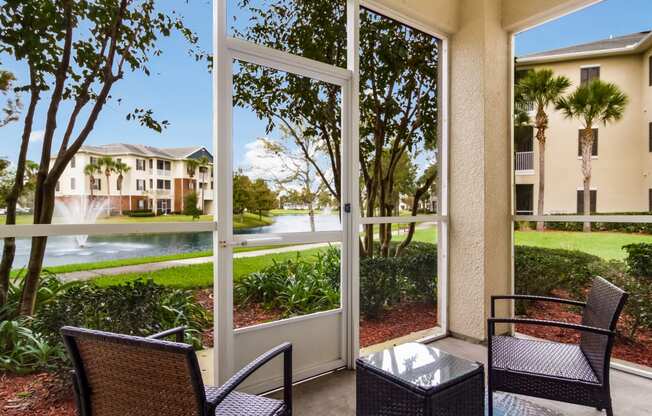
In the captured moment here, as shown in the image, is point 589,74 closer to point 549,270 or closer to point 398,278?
point 549,270

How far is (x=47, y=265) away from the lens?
204 centimetres

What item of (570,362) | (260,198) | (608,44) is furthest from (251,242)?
(608,44)

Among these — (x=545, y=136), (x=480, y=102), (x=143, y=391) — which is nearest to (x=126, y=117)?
(x=143, y=391)

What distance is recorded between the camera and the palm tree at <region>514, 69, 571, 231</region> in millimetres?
3539

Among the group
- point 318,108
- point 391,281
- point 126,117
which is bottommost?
point 391,281

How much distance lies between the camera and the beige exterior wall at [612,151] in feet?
10.2

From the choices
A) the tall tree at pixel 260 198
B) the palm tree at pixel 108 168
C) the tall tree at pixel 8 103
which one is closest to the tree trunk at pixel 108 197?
the palm tree at pixel 108 168

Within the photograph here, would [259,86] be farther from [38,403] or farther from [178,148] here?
[38,403]

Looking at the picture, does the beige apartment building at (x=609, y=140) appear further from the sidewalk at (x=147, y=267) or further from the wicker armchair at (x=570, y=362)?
the sidewalk at (x=147, y=267)

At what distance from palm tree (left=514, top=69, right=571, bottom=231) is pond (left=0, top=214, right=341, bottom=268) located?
256cm

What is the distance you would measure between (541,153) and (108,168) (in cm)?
350

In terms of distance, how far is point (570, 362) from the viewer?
2.23 metres

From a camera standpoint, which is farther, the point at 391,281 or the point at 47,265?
the point at 391,281

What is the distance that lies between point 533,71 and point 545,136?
0.66m
